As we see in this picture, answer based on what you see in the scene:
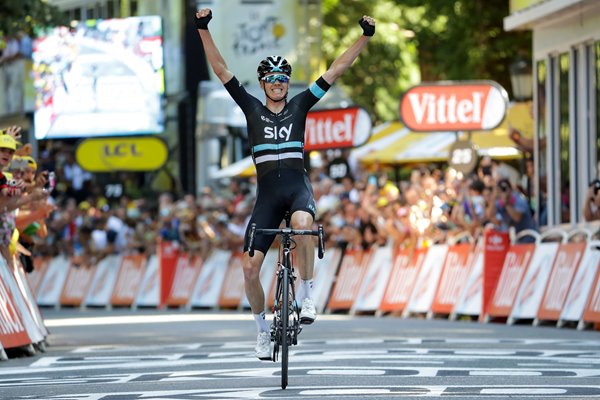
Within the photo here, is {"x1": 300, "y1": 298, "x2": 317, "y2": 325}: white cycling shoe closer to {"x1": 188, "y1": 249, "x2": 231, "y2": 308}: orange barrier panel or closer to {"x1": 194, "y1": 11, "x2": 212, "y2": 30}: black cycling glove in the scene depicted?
{"x1": 194, "y1": 11, "x2": 212, "y2": 30}: black cycling glove

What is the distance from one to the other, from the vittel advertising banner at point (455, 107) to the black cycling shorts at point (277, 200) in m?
15.4

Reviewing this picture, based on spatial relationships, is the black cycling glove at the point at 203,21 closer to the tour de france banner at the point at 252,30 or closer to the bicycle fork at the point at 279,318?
the bicycle fork at the point at 279,318

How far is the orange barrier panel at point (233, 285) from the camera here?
34156mm

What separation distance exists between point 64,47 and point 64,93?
47.8 inches

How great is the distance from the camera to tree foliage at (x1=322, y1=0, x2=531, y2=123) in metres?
40.3

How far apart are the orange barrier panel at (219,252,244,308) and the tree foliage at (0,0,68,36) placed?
653 cm

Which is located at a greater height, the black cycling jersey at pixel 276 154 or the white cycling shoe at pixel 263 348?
the black cycling jersey at pixel 276 154

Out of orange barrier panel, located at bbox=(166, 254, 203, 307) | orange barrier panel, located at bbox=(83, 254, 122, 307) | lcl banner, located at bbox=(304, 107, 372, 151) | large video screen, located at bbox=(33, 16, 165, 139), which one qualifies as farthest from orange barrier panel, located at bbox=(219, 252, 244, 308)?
large video screen, located at bbox=(33, 16, 165, 139)

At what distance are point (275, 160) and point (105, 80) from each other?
37.2 m

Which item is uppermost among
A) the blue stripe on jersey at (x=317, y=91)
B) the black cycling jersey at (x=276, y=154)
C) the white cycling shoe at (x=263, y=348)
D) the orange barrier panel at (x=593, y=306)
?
the blue stripe on jersey at (x=317, y=91)

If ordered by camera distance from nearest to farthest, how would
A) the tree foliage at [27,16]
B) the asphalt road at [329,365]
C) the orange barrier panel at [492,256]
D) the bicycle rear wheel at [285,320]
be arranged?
the asphalt road at [329,365]
the bicycle rear wheel at [285,320]
the orange barrier panel at [492,256]
the tree foliage at [27,16]

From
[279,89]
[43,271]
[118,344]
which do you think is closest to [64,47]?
[43,271]

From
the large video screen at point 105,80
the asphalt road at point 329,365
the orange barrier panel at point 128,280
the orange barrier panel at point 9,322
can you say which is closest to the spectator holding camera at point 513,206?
the asphalt road at point 329,365

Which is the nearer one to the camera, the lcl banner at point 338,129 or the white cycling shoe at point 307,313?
the white cycling shoe at point 307,313
